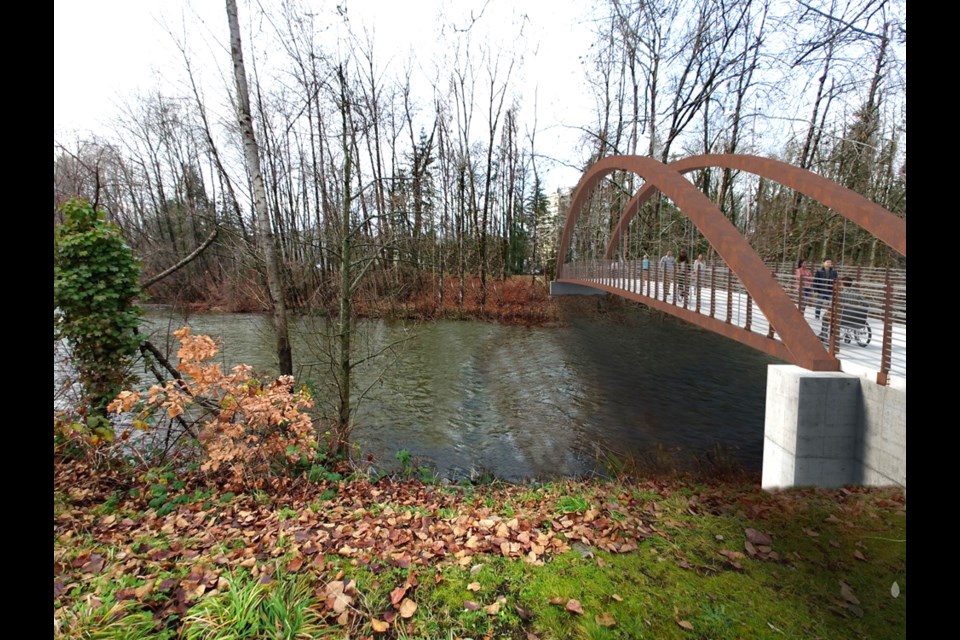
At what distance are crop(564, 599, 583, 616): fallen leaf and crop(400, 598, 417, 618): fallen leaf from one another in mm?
908

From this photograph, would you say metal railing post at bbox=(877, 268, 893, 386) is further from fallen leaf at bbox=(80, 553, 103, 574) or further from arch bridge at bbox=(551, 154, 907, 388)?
fallen leaf at bbox=(80, 553, 103, 574)

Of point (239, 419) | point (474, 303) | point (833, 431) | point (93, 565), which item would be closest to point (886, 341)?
point (833, 431)

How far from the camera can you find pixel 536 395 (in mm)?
11258

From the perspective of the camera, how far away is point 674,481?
563cm

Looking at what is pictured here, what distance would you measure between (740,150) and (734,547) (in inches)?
892

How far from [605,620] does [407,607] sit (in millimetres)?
1147

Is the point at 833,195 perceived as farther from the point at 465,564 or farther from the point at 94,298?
the point at 94,298

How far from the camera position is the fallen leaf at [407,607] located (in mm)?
2268

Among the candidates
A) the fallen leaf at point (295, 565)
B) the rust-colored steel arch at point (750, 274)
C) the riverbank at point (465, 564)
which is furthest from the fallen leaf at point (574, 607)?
the rust-colored steel arch at point (750, 274)

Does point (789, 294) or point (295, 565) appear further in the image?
point (789, 294)

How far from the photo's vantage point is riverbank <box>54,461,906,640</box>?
2.20m

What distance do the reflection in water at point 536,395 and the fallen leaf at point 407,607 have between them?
167 inches

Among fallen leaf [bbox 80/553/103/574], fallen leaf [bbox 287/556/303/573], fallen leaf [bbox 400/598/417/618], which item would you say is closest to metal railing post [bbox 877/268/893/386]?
fallen leaf [bbox 400/598/417/618]
